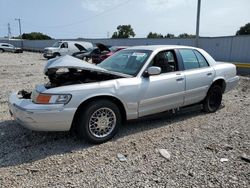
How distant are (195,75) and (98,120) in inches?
92.3

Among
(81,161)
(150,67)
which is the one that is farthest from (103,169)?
(150,67)

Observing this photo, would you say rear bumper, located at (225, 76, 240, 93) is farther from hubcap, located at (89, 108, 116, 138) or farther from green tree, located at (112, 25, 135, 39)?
green tree, located at (112, 25, 135, 39)

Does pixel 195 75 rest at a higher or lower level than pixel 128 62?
lower

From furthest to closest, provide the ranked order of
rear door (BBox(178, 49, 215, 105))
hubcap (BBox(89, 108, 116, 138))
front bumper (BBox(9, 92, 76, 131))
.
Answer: rear door (BBox(178, 49, 215, 105))
hubcap (BBox(89, 108, 116, 138))
front bumper (BBox(9, 92, 76, 131))

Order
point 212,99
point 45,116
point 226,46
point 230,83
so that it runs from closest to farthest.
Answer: point 45,116, point 212,99, point 230,83, point 226,46

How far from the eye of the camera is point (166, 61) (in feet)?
16.0

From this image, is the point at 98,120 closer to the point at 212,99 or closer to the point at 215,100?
the point at 212,99

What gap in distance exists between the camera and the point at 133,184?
301 cm

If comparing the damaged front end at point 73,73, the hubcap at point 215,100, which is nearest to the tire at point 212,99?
the hubcap at point 215,100

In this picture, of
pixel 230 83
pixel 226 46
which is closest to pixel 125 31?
pixel 226 46

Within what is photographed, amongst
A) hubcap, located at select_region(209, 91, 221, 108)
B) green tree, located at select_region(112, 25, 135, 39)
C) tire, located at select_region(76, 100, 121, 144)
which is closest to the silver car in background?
tire, located at select_region(76, 100, 121, 144)

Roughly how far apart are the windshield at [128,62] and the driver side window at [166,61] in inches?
7.9

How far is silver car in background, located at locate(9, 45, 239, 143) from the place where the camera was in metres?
3.72

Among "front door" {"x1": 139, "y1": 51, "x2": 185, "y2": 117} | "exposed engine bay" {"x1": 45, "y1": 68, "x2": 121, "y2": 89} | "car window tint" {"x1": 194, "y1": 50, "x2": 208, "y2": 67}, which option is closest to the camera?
"exposed engine bay" {"x1": 45, "y1": 68, "x2": 121, "y2": 89}
